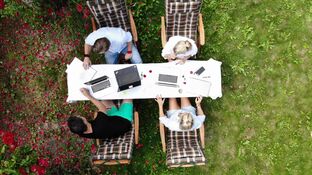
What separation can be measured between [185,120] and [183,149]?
74 cm

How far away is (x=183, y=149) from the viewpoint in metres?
6.57

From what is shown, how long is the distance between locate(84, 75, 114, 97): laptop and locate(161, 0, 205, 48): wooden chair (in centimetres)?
134

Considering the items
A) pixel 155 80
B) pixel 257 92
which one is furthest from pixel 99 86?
pixel 257 92

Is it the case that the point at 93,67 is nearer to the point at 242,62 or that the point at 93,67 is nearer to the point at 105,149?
the point at 105,149

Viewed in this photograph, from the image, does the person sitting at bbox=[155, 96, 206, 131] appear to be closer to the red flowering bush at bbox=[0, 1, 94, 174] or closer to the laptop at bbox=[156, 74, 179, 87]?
the laptop at bbox=[156, 74, 179, 87]

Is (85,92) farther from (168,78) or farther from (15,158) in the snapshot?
(15,158)

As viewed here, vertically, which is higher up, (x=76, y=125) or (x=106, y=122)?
(x=76, y=125)

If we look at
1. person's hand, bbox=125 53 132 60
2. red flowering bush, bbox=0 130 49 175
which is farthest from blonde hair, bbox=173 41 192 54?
red flowering bush, bbox=0 130 49 175

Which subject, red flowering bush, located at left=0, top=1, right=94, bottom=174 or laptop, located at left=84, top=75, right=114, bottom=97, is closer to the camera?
laptop, located at left=84, top=75, right=114, bottom=97

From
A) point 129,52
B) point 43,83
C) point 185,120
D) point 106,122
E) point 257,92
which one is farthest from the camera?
point 43,83

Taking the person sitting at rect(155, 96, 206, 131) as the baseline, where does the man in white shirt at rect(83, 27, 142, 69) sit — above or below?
above

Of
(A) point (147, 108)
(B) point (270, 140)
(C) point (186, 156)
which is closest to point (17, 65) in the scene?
(A) point (147, 108)

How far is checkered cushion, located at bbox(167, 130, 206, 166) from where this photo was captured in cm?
635

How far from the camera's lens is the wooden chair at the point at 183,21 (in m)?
6.77
